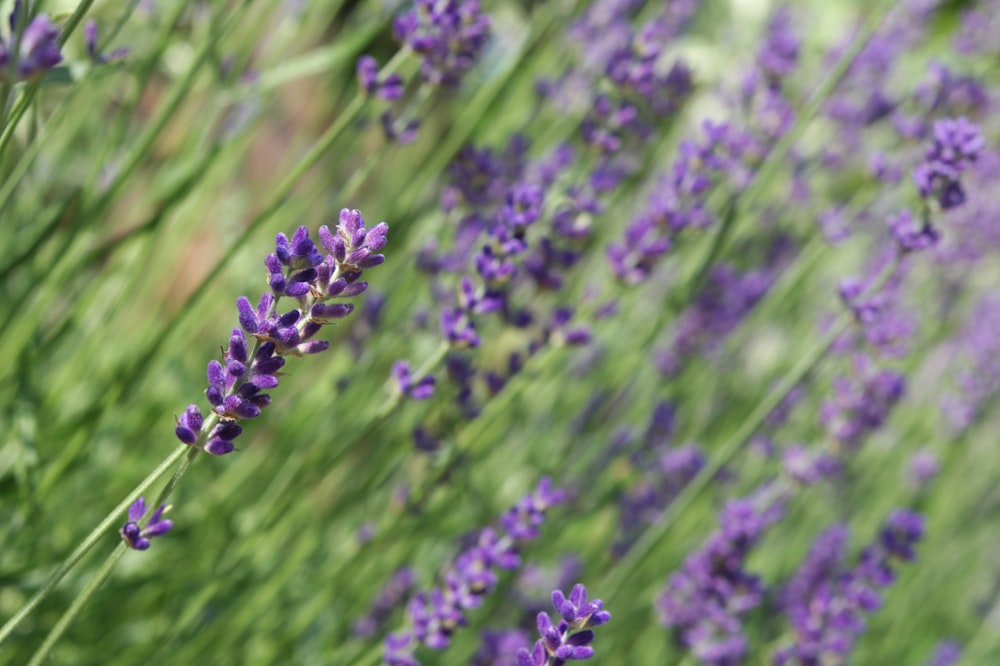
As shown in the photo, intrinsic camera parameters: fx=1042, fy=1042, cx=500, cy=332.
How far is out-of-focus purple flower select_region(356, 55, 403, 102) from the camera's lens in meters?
1.28

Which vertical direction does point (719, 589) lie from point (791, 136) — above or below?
below

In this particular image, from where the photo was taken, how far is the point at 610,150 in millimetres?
1562

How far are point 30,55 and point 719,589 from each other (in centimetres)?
108

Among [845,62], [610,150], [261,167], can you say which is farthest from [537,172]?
[261,167]

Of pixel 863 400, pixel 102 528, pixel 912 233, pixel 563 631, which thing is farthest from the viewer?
pixel 863 400

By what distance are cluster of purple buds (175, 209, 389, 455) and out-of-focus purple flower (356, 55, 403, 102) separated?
53cm

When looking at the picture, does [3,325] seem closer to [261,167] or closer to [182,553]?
[182,553]

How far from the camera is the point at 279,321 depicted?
78 cm

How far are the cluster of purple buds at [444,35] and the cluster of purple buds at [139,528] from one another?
2.29 ft

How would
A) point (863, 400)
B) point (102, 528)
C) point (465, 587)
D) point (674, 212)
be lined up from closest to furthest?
point (102, 528) < point (465, 587) < point (674, 212) < point (863, 400)

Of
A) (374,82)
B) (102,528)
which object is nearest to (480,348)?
(374,82)

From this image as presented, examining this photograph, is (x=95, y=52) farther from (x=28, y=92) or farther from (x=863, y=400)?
(x=863, y=400)

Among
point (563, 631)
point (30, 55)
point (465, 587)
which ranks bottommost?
point (563, 631)

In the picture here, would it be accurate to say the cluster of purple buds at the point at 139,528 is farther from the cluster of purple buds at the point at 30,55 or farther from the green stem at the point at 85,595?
the cluster of purple buds at the point at 30,55
